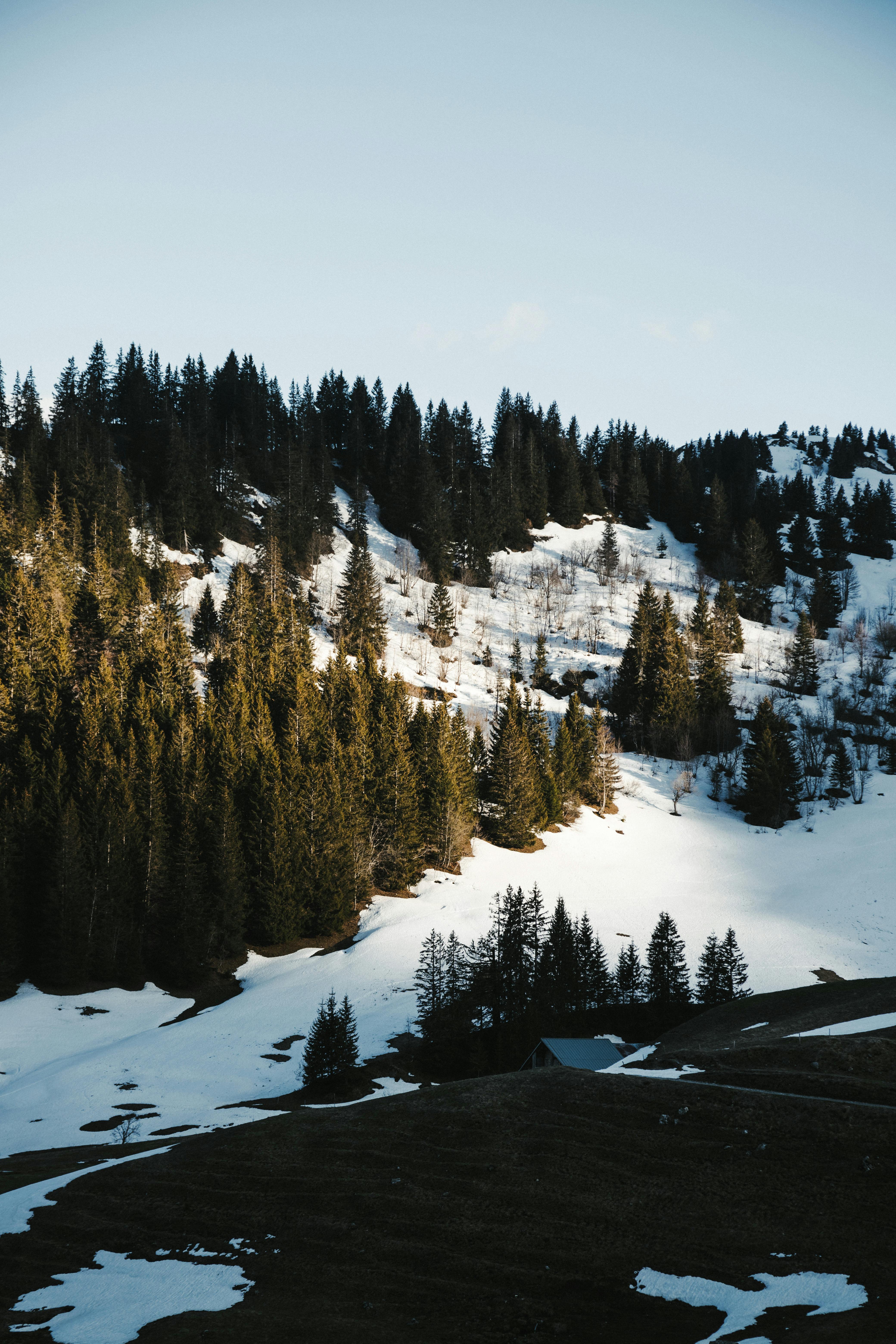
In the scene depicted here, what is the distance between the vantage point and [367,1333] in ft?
40.4

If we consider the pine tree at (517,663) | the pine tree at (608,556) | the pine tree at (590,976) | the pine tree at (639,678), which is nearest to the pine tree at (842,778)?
the pine tree at (639,678)

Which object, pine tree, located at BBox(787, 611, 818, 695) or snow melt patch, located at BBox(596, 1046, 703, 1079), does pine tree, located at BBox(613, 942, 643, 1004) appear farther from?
pine tree, located at BBox(787, 611, 818, 695)

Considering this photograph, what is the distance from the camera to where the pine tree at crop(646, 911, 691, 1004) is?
1773 inches

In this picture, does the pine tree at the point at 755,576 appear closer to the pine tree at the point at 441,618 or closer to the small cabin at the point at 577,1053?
the pine tree at the point at 441,618

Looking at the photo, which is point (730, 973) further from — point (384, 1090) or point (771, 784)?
point (771, 784)

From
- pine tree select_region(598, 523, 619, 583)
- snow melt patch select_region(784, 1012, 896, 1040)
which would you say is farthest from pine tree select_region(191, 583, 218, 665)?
snow melt patch select_region(784, 1012, 896, 1040)

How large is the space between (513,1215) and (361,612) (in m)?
87.3

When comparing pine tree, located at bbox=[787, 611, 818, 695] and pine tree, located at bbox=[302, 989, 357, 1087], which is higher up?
pine tree, located at bbox=[787, 611, 818, 695]

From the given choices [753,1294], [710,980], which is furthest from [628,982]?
[753,1294]

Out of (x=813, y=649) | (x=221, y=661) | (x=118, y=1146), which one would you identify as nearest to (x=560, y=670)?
(x=813, y=649)

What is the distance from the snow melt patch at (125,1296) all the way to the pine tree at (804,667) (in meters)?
109

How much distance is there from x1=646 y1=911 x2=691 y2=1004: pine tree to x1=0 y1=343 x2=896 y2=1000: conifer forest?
274 cm

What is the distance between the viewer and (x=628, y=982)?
45.9 metres

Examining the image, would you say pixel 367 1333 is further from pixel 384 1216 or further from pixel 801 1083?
pixel 801 1083
